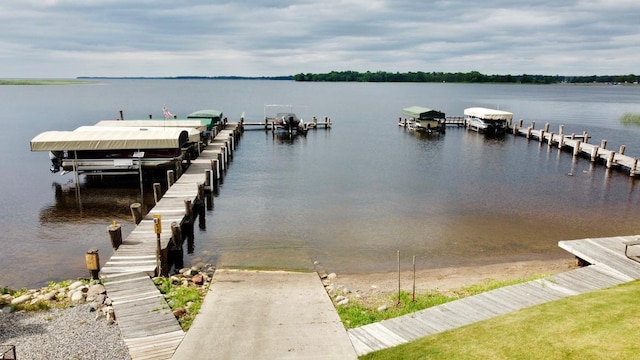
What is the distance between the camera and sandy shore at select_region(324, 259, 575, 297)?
1622 cm

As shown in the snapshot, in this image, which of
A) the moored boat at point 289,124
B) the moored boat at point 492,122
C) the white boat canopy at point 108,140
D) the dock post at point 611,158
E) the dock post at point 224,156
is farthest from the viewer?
the moored boat at point 492,122

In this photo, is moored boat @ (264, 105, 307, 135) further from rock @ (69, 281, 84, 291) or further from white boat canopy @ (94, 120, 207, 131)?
rock @ (69, 281, 84, 291)

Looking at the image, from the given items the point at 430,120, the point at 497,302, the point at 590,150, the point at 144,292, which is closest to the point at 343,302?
the point at 497,302

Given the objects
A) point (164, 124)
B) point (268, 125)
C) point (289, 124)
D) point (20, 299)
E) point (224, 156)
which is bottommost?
point (20, 299)

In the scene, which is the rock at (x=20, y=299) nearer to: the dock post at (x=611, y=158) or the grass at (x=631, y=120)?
the dock post at (x=611, y=158)

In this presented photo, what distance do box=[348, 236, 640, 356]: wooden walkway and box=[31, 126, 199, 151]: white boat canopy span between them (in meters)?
23.3

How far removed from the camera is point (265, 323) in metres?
12.1

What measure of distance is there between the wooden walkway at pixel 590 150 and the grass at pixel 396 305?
88.5 ft

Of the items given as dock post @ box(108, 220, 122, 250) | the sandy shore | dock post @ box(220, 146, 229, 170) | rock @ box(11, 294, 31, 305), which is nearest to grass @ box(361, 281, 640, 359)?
the sandy shore

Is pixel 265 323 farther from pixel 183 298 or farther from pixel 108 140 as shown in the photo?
pixel 108 140

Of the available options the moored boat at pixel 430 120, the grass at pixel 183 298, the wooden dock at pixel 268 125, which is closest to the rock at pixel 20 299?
the grass at pixel 183 298

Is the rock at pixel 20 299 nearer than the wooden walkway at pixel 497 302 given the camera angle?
No

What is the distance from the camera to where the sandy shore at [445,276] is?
1622 cm

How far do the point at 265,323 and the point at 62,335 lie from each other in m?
5.03
